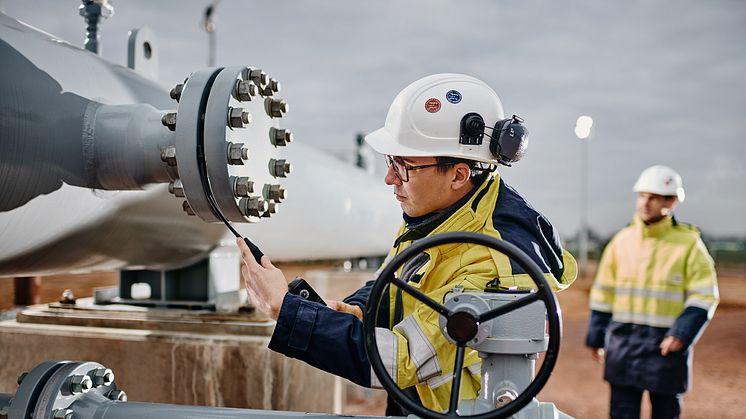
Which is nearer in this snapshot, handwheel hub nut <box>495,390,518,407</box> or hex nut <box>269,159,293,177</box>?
handwheel hub nut <box>495,390,518,407</box>

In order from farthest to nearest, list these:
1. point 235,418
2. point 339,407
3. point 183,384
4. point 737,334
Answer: point 737,334
point 339,407
point 183,384
point 235,418

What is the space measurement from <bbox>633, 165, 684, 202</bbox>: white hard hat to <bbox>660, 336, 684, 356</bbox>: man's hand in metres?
0.81

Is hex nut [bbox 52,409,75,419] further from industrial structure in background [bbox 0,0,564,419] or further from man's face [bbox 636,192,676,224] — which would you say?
man's face [bbox 636,192,676,224]

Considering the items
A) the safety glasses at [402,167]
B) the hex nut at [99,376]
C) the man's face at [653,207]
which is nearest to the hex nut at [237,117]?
the safety glasses at [402,167]

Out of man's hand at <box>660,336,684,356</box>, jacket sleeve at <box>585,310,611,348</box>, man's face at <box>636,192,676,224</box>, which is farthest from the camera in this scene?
jacket sleeve at <box>585,310,611,348</box>

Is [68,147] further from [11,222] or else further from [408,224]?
[408,224]

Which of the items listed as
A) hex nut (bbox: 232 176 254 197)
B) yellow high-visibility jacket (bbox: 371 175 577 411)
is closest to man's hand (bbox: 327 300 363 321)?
yellow high-visibility jacket (bbox: 371 175 577 411)

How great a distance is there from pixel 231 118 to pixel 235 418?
561 millimetres

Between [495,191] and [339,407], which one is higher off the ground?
[495,191]

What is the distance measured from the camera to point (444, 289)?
1200 mm

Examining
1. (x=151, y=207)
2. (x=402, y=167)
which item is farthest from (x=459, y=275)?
(x=151, y=207)

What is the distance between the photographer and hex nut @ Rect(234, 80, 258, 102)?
1320 millimetres

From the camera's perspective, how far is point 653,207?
3568 mm

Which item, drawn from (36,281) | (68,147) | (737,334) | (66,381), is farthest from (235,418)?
(737,334)
